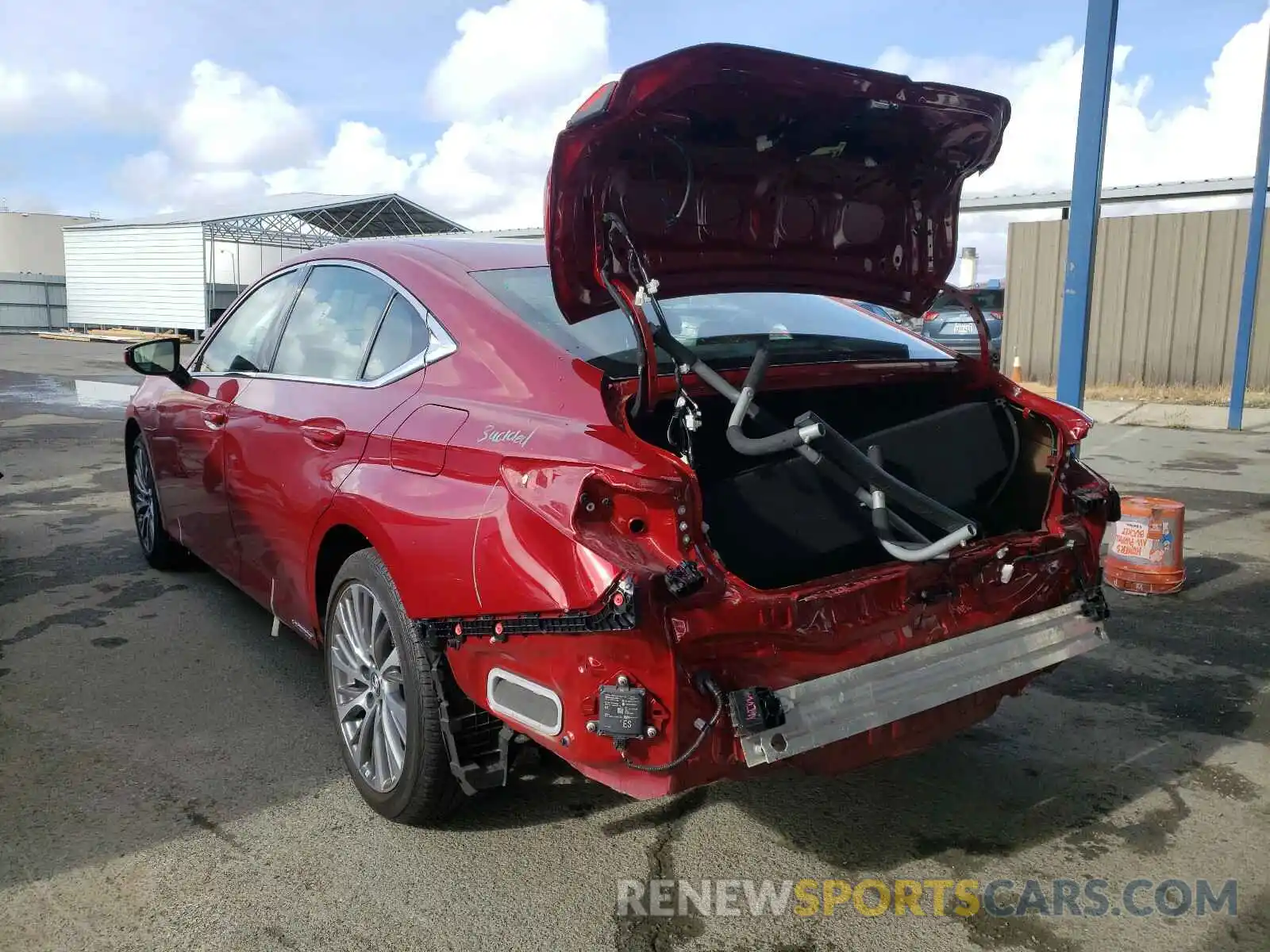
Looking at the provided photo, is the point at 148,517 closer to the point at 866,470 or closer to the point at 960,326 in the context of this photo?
the point at 866,470

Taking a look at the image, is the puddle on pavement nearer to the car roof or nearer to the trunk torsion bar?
the car roof

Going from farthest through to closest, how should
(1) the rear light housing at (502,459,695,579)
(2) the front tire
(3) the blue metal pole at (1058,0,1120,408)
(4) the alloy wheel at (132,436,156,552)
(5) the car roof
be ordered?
1. (3) the blue metal pole at (1058,0,1120,408)
2. (4) the alloy wheel at (132,436,156,552)
3. (5) the car roof
4. (2) the front tire
5. (1) the rear light housing at (502,459,695,579)

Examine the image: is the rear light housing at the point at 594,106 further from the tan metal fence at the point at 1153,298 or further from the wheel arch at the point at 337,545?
the tan metal fence at the point at 1153,298

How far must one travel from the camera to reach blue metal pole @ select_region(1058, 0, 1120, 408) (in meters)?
5.47

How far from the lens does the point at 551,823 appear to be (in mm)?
2977

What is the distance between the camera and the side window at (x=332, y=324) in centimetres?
336

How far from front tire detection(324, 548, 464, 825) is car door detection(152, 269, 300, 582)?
1.13m

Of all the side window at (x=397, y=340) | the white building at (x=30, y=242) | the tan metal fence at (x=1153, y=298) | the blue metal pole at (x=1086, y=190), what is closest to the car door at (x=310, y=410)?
the side window at (x=397, y=340)

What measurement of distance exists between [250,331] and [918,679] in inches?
125

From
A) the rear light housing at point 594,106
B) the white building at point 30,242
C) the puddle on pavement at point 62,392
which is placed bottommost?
the puddle on pavement at point 62,392

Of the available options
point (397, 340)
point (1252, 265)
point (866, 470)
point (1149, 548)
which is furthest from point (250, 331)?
point (1252, 265)

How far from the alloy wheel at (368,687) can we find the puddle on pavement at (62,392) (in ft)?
38.3

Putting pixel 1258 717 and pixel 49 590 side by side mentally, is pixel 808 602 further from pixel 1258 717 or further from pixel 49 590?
pixel 49 590

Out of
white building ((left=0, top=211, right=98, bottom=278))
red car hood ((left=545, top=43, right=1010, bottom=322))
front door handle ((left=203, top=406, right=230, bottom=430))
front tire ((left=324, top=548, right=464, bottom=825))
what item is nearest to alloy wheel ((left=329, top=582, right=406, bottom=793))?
front tire ((left=324, top=548, right=464, bottom=825))
